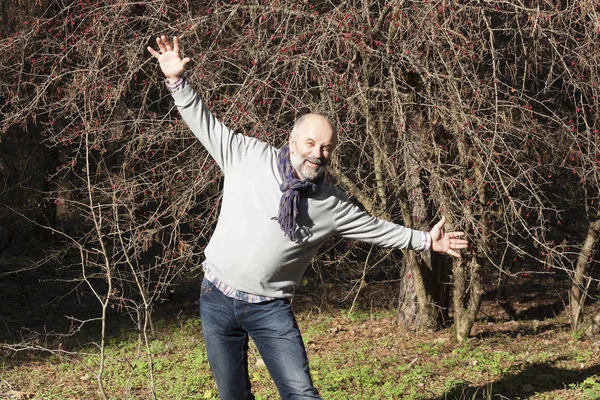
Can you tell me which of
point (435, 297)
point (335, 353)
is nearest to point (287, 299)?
point (335, 353)

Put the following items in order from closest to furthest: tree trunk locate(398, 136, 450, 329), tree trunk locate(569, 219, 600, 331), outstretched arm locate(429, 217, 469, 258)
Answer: outstretched arm locate(429, 217, 469, 258), tree trunk locate(398, 136, 450, 329), tree trunk locate(569, 219, 600, 331)

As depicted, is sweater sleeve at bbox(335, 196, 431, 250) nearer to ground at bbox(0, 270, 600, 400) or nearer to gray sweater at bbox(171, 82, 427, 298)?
gray sweater at bbox(171, 82, 427, 298)

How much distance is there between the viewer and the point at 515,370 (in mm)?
6199

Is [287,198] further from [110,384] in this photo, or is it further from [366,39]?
[110,384]

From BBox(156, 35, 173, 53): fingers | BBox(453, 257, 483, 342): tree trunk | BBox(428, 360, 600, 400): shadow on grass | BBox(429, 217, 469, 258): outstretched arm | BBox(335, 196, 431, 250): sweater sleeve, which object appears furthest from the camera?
BBox(453, 257, 483, 342): tree trunk

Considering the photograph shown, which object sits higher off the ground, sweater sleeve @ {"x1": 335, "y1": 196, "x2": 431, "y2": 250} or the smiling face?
the smiling face

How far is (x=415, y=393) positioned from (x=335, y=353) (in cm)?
188

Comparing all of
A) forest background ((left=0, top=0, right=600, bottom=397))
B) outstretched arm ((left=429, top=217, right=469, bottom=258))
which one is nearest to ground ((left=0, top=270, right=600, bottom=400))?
forest background ((left=0, top=0, right=600, bottom=397))

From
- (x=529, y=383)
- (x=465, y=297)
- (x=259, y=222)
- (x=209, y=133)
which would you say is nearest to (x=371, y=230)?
(x=259, y=222)

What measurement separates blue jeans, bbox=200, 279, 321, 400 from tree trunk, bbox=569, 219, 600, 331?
4633 millimetres

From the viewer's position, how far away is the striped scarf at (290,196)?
3252 mm

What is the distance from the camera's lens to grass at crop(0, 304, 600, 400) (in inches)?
225

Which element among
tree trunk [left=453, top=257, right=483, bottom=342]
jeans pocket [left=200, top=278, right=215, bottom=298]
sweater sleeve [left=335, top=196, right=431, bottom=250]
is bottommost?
tree trunk [left=453, top=257, right=483, bottom=342]

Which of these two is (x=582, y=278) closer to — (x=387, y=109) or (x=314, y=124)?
(x=387, y=109)
